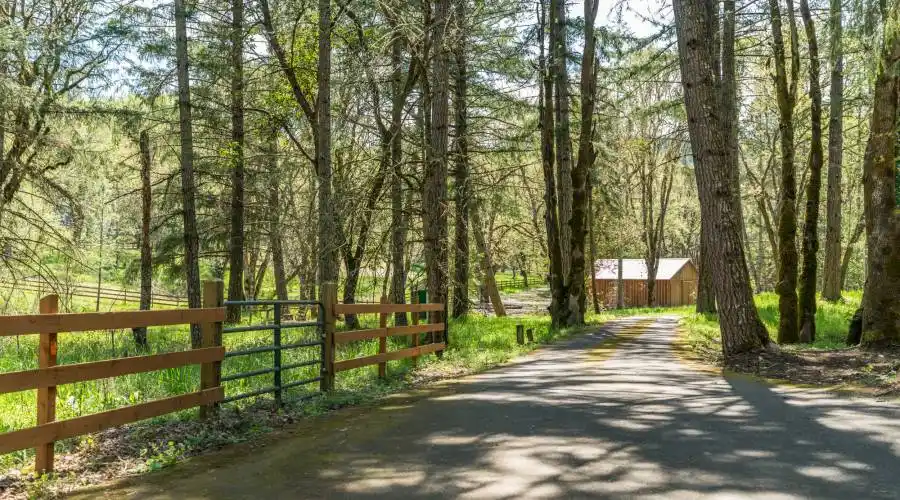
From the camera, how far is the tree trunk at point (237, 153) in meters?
17.5

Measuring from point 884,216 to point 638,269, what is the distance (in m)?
46.9

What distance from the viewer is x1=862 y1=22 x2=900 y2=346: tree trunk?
1127cm

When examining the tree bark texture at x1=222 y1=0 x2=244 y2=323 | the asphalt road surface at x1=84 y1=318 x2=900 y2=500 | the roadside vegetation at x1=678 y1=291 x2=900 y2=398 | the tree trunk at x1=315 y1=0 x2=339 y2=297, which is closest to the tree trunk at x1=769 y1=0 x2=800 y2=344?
the roadside vegetation at x1=678 y1=291 x2=900 y2=398

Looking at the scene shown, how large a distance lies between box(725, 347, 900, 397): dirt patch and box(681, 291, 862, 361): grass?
5.27 ft

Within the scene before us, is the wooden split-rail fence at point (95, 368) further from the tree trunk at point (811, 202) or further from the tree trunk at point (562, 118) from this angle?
the tree trunk at point (562, 118)

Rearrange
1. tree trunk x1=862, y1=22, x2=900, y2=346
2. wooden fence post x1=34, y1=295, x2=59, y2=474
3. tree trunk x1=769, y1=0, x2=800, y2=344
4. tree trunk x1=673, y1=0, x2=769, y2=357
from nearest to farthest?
wooden fence post x1=34, y1=295, x2=59, y2=474
tree trunk x1=862, y1=22, x2=900, y2=346
tree trunk x1=673, y1=0, x2=769, y2=357
tree trunk x1=769, y1=0, x2=800, y2=344

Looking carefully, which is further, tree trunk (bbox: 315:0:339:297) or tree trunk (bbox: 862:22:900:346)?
tree trunk (bbox: 315:0:339:297)

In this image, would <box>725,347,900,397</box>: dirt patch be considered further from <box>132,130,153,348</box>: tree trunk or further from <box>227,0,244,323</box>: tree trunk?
<box>132,130,153,348</box>: tree trunk

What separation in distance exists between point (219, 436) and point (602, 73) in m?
23.3

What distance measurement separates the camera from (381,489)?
14.2 ft

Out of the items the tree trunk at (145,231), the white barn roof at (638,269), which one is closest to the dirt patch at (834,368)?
the tree trunk at (145,231)

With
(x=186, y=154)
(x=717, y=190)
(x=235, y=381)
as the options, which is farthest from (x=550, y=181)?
(x=235, y=381)

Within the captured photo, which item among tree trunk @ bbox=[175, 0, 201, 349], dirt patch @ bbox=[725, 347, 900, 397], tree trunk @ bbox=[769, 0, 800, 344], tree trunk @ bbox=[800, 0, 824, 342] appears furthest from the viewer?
tree trunk @ bbox=[175, 0, 201, 349]

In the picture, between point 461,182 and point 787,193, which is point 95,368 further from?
point 461,182
